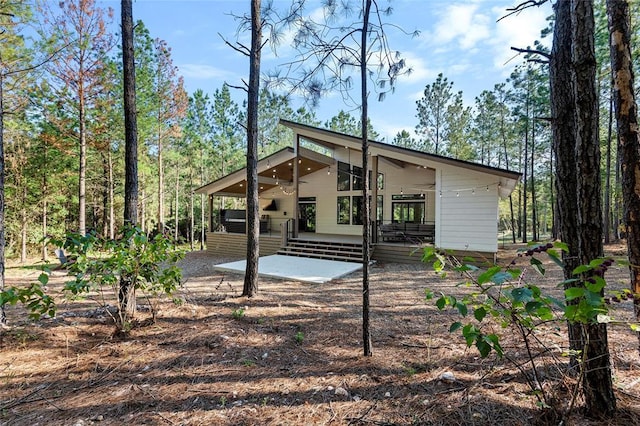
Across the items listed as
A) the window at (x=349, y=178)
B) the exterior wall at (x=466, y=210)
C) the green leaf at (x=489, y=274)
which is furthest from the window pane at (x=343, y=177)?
the green leaf at (x=489, y=274)

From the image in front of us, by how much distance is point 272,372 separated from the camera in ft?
8.49

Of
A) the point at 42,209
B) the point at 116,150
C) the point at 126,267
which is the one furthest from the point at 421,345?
the point at 42,209

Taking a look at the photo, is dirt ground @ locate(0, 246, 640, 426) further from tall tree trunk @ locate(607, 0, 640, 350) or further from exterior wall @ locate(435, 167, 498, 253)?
exterior wall @ locate(435, 167, 498, 253)

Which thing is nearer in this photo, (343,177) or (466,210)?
(466,210)

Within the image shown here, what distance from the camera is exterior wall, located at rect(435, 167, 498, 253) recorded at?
28.1 ft

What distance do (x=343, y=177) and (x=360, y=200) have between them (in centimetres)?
148

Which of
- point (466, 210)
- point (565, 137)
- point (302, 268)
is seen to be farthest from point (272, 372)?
point (466, 210)

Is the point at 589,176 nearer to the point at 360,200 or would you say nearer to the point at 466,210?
the point at 466,210

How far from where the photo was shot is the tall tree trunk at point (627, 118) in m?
1.80

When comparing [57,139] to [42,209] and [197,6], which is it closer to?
[42,209]

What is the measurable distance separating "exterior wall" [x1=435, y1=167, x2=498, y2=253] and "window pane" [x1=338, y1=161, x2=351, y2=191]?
5404 millimetres

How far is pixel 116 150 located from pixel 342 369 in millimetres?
15630

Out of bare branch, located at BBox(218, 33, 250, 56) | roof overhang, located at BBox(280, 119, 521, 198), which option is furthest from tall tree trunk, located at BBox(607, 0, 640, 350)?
roof overhang, located at BBox(280, 119, 521, 198)

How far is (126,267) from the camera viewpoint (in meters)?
3.04
